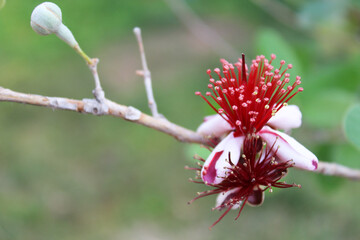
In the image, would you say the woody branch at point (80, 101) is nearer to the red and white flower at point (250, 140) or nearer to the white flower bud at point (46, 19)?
the white flower bud at point (46, 19)

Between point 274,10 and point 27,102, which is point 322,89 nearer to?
point 274,10

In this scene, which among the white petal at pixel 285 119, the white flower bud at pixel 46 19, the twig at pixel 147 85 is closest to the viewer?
the white flower bud at pixel 46 19

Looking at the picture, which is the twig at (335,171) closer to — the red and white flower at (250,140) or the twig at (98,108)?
the red and white flower at (250,140)

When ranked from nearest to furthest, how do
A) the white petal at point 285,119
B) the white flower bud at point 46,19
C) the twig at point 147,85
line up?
the white flower bud at point 46,19 → the white petal at point 285,119 → the twig at point 147,85

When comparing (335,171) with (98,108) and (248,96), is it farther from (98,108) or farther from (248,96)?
(98,108)

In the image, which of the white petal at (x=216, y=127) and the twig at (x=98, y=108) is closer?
the twig at (x=98, y=108)

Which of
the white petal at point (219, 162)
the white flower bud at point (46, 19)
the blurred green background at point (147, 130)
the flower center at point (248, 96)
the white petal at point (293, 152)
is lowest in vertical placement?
the blurred green background at point (147, 130)

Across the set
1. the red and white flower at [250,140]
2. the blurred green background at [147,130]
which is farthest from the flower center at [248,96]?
the blurred green background at [147,130]

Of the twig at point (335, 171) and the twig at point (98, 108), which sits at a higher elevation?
the twig at point (98, 108)
